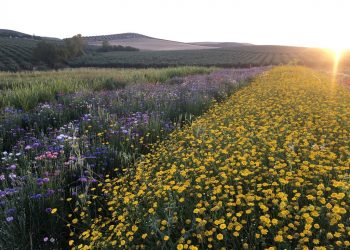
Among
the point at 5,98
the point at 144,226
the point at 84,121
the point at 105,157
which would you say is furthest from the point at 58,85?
the point at 144,226

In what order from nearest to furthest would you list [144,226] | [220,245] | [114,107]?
[220,245] < [144,226] < [114,107]

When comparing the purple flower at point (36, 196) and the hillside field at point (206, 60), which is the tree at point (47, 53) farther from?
the purple flower at point (36, 196)

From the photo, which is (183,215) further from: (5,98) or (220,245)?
(5,98)

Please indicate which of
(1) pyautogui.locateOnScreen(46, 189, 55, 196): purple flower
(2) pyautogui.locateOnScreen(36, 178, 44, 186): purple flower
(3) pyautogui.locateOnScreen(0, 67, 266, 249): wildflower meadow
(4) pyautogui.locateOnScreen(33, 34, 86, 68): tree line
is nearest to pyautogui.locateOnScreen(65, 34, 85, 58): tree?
(4) pyautogui.locateOnScreen(33, 34, 86, 68): tree line

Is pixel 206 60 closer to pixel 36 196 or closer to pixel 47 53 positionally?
pixel 47 53

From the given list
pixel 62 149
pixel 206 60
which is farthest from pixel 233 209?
pixel 206 60

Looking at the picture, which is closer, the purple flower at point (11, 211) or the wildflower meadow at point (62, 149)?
the purple flower at point (11, 211)

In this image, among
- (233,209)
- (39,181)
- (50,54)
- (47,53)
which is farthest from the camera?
(50,54)

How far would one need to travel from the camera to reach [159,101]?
Result: 7.92 metres

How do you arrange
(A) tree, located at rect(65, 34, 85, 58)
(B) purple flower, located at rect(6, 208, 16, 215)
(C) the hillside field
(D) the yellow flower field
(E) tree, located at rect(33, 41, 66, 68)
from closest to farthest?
(D) the yellow flower field
(B) purple flower, located at rect(6, 208, 16, 215)
(C) the hillside field
(E) tree, located at rect(33, 41, 66, 68)
(A) tree, located at rect(65, 34, 85, 58)

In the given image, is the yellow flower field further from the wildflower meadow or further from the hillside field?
the hillside field

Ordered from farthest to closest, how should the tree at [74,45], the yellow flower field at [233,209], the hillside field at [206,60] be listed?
the tree at [74,45] → the hillside field at [206,60] → the yellow flower field at [233,209]

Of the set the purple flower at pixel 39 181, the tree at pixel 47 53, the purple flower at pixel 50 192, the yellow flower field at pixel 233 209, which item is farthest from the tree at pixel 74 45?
the yellow flower field at pixel 233 209

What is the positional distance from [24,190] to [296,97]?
691cm
